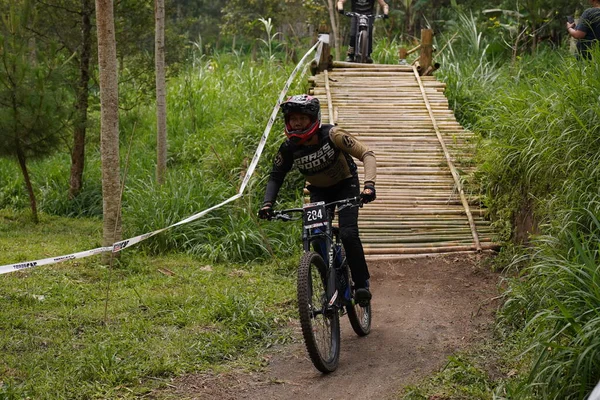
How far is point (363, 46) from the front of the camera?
13.7 m

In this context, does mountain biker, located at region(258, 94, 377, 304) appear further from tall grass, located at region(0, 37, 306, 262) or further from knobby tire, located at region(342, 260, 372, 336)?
tall grass, located at region(0, 37, 306, 262)

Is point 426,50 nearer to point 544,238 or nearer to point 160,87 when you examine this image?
point 160,87

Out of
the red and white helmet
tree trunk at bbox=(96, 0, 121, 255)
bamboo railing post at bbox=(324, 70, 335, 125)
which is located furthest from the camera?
bamboo railing post at bbox=(324, 70, 335, 125)

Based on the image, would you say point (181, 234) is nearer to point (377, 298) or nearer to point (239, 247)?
point (239, 247)

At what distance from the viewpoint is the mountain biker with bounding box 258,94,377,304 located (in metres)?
5.38

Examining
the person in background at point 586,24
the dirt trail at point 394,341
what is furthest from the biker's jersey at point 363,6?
the dirt trail at point 394,341

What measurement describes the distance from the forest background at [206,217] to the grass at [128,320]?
2 cm

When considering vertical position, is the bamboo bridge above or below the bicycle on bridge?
below

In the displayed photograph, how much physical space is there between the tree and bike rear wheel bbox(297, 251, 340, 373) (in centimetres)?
584

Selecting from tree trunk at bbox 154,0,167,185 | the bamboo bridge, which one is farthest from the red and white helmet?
tree trunk at bbox 154,0,167,185

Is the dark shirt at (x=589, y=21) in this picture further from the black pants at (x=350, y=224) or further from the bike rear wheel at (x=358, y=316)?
the bike rear wheel at (x=358, y=316)

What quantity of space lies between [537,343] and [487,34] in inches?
584

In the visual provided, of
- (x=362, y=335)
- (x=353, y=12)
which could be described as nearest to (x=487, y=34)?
(x=353, y=12)

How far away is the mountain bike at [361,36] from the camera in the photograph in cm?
1314
